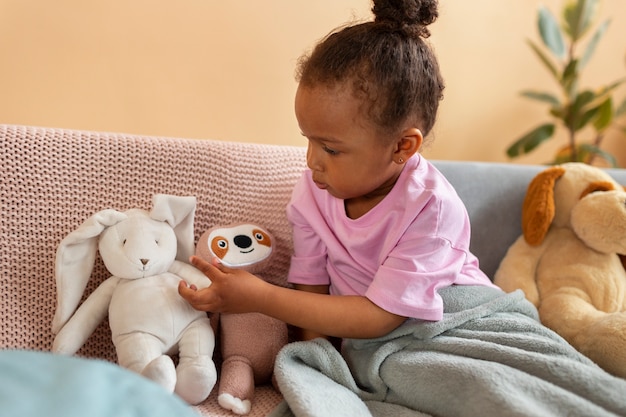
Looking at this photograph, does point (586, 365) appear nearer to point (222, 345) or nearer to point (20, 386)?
point (222, 345)

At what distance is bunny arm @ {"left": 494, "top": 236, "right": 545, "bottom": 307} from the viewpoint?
49.6 inches

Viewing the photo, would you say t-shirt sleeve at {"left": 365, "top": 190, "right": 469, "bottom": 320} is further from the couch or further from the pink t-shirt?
the couch

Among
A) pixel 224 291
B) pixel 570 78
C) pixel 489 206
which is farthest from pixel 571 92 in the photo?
pixel 224 291

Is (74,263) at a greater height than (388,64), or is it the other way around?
(388,64)

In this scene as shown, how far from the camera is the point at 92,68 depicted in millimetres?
1669

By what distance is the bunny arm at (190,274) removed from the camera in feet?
3.23

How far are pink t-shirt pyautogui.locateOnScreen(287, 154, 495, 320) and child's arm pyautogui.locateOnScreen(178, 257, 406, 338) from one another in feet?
0.10

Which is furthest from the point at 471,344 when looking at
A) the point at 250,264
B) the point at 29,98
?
the point at 29,98

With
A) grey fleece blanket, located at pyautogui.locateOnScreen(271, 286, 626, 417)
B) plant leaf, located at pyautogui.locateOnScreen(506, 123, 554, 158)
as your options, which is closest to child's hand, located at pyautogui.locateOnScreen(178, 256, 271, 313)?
grey fleece blanket, located at pyautogui.locateOnScreen(271, 286, 626, 417)

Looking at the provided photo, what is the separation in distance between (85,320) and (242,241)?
0.28 meters

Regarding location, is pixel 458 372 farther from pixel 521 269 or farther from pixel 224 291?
pixel 521 269

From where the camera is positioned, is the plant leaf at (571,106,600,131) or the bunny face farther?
the plant leaf at (571,106,600,131)

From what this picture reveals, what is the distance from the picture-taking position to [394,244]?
968 millimetres

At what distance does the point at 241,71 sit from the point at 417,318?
1.15 metres
